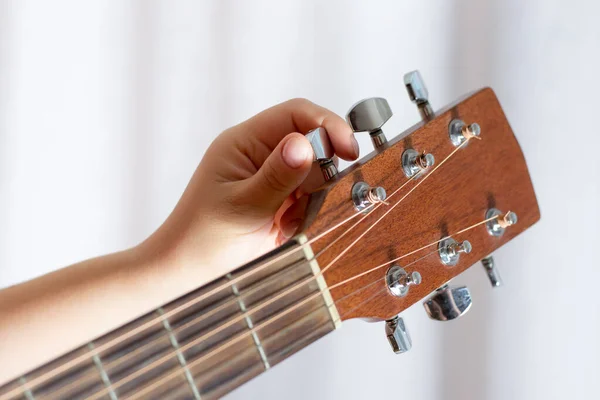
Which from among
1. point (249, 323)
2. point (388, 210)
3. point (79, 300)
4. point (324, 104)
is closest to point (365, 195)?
point (388, 210)

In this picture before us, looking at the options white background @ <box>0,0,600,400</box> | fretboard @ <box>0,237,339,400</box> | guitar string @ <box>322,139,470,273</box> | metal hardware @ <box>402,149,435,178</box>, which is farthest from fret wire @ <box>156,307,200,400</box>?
white background @ <box>0,0,600,400</box>

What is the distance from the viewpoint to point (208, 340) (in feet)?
1.70

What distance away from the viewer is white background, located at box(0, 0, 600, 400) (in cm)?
100

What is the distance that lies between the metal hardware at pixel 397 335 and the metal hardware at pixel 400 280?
0.08 feet

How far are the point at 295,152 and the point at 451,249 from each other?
0.16 meters

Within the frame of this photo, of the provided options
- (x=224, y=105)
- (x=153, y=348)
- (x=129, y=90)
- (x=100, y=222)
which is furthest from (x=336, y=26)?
(x=153, y=348)

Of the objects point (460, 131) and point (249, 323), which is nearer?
point (249, 323)

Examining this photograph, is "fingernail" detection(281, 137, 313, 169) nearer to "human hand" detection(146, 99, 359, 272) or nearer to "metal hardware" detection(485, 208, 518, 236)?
"human hand" detection(146, 99, 359, 272)

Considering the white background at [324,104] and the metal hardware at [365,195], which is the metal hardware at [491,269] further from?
the white background at [324,104]

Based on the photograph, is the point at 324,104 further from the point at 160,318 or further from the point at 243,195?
the point at 160,318

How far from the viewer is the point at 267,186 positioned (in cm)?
61

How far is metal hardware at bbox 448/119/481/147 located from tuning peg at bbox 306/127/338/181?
0.11 meters

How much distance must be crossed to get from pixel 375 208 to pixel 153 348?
21 cm

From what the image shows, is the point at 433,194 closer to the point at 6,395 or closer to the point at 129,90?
the point at 6,395
